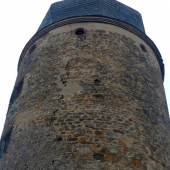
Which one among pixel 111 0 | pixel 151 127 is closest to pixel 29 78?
pixel 151 127

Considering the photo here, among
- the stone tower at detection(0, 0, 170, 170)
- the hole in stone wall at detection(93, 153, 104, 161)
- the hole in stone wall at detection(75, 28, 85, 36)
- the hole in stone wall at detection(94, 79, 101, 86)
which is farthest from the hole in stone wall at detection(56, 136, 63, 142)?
the hole in stone wall at detection(75, 28, 85, 36)

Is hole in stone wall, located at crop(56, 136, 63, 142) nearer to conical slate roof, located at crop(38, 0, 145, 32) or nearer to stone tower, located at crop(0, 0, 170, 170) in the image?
stone tower, located at crop(0, 0, 170, 170)

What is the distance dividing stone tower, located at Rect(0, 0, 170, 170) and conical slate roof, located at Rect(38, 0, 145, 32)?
0.22 feet

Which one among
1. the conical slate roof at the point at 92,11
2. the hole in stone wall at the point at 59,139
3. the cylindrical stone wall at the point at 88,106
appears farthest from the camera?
the conical slate roof at the point at 92,11

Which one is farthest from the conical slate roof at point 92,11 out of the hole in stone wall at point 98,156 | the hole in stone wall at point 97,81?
the hole in stone wall at point 98,156

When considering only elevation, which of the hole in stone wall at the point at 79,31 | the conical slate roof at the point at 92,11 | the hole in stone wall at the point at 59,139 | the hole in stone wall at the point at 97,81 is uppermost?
the conical slate roof at the point at 92,11

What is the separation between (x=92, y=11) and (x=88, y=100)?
3.95m

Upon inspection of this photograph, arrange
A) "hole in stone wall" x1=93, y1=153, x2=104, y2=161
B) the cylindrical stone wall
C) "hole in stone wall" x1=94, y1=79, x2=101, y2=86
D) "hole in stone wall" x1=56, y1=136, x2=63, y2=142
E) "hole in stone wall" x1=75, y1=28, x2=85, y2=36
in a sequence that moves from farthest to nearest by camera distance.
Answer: "hole in stone wall" x1=75, y1=28, x2=85, y2=36 < "hole in stone wall" x1=94, y1=79, x2=101, y2=86 < "hole in stone wall" x1=56, y1=136, x2=63, y2=142 < the cylindrical stone wall < "hole in stone wall" x1=93, y1=153, x2=104, y2=161

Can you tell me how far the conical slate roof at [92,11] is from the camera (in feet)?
39.9

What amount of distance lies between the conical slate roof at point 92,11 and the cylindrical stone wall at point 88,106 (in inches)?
25.6

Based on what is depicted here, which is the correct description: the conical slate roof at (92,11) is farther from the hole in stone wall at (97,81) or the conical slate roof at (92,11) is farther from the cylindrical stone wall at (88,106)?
the hole in stone wall at (97,81)

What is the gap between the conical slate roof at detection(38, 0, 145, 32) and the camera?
12172mm

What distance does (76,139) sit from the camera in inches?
340

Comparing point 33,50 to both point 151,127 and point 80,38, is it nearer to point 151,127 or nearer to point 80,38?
point 80,38
